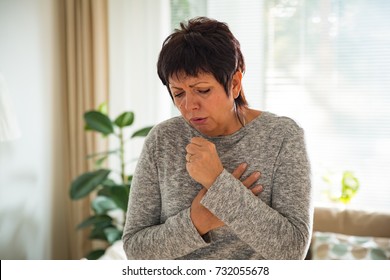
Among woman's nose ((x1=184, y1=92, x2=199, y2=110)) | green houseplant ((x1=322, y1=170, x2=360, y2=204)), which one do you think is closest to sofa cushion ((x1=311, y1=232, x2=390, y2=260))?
green houseplant ((x1=322, y1=170, x2=360, y2=204))

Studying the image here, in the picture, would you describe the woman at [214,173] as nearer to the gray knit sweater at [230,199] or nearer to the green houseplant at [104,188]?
the gray knit sweater at [230,199]

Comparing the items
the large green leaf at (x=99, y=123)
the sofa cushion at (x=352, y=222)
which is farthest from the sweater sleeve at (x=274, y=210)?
A: the large green leaf at (x=99, y=123)

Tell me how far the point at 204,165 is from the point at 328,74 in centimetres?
176

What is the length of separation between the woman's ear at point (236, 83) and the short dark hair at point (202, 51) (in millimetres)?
27

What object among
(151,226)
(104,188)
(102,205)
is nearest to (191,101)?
(151,226)

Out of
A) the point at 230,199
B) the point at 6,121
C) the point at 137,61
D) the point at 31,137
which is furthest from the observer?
the point at 137,61

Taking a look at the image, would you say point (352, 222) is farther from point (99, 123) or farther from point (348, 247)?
point (99, 123)

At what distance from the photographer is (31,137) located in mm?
2395

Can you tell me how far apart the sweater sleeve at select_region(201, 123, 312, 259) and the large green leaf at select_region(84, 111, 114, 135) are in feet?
5.02

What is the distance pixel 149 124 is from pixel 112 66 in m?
0.37

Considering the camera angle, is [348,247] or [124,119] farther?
[124,119]

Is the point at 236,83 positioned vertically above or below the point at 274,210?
above

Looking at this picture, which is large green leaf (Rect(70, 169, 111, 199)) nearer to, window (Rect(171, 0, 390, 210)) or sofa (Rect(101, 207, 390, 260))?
sofa (Rect(101, 207, 390, 260))

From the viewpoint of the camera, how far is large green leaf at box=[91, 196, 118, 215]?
239 cm
